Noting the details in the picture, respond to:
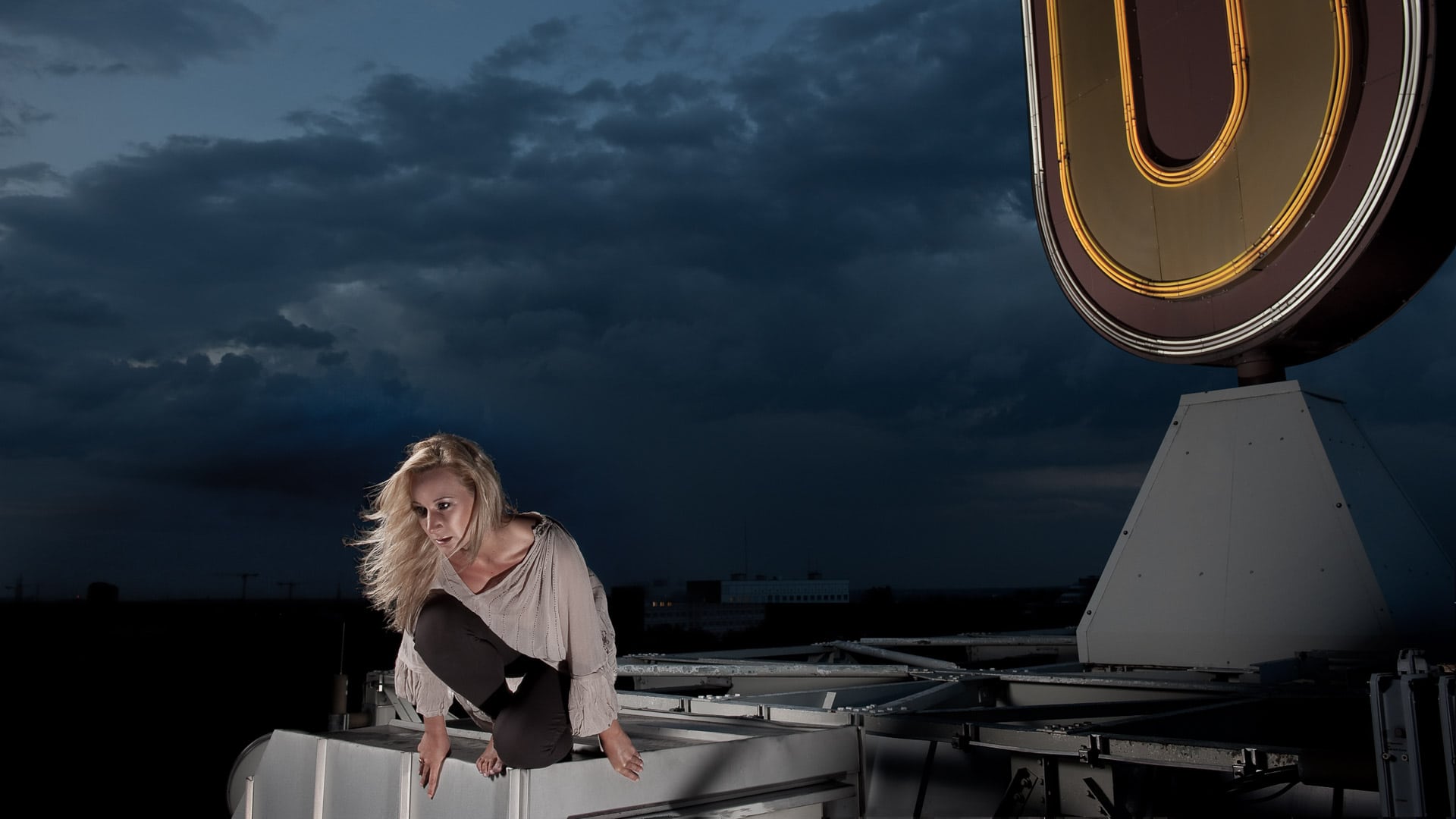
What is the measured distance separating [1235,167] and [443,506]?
7933mm

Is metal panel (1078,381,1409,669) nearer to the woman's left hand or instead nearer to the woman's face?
the woman's left hand

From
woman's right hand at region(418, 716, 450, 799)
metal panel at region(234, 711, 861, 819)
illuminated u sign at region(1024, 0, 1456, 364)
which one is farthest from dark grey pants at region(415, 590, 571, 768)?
illuminated u sign at region(1024, 0, 1456, 364)

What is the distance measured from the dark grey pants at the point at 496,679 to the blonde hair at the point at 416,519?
0.19 m

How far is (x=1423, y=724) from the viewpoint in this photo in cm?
385

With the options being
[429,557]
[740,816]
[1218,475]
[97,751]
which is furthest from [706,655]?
[97,751]

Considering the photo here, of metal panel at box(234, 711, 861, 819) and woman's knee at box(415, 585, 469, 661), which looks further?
metal panel at box(234, 711, 861, 819)

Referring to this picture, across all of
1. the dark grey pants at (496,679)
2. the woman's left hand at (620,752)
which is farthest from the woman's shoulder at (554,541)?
the woman's left hand at (620,752)

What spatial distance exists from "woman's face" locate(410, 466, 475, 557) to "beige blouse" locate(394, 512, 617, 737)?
139 millimetres

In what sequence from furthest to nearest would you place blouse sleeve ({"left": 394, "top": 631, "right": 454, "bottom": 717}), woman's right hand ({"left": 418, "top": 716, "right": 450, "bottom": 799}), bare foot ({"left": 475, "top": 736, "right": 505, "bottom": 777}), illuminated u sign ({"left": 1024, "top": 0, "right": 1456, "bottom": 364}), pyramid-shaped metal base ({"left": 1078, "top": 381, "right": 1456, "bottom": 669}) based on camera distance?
pyramid-shaped metal base ({"left": 1078, "top": 381, "right": 1456, "bottom": 669}) → illuminated u sign ({"left": 1024, "top": 0, "right": 1456, "bottom": 364}) → woman's right hand ({"left": 418, "top": 716, "right": 450, "bottom": 799}) → blouse sleeve ({"left": 394, "top": 631, "right": 454, "bottom": 717}) → bare foot ({"left": 475, "top": 736, "right": 505, "bottom": 777})

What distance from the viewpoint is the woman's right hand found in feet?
14.6

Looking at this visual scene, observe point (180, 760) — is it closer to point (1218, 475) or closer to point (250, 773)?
point (250, 773)

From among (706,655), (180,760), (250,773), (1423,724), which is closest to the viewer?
(1423,724)

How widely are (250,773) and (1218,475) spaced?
8.15 metres

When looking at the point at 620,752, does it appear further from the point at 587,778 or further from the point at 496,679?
the point at 496,679
